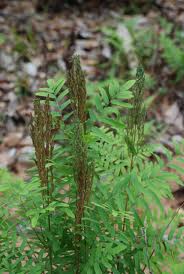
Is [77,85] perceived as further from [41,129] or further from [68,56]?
[68,56]

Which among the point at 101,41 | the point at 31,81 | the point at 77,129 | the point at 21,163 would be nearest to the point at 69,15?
the point at 101,41

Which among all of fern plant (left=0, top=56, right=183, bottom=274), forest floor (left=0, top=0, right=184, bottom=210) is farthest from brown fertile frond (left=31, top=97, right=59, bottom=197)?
forest floor (left=0, top=0, right=184, bottom=210)

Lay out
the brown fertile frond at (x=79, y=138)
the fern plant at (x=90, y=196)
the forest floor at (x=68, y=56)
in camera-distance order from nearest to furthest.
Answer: the brown fertile frond at (x=79, y=138) → the fern plant at (x=90, y=196) → the forest floor at (x=68, y=56)

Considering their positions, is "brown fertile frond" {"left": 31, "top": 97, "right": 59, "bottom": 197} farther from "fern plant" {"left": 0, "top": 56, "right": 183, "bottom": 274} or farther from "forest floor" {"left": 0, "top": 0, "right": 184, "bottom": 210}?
"forest floor" {"left": 0, "top": 0, "right": 184, "bottom": 210}

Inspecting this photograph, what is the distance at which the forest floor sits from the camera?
4.16m

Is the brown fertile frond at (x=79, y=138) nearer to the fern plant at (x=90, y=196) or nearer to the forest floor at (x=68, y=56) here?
the fern plant at (x=90, y=196)

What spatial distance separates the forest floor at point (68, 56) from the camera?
164 inches

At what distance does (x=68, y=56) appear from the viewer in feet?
16.3

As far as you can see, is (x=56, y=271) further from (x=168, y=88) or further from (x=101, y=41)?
(x=101, y=41)

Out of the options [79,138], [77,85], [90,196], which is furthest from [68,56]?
[79,138]

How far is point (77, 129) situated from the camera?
1429mm

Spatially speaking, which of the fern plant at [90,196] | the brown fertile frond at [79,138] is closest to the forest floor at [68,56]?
the fern plant at [90,196]

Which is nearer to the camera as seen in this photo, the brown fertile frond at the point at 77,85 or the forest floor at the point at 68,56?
the brown fertile frond at the point at 77,85

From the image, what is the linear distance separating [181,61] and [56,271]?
308 centimetres
